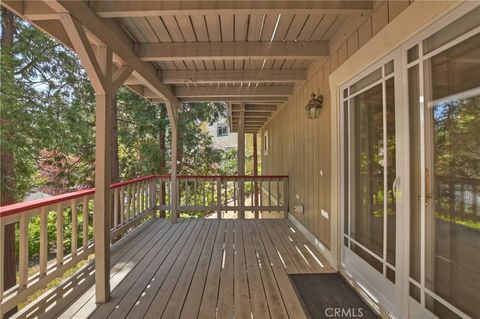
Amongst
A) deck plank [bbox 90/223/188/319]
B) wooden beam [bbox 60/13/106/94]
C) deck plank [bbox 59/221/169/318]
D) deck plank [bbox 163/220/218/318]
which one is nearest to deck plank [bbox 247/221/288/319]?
deck plank [bbox 163/220/218/318]

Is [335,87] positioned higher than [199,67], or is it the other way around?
[199,67]

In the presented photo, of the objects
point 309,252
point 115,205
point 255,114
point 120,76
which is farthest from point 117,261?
point 255,114

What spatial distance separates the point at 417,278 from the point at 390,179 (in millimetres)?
733

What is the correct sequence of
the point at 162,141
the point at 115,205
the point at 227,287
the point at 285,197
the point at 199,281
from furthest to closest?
1. the point at 162,141
2. the point at 285,197
3. the point at 115,205
4. the point at 199,281
5. the point at 227,287

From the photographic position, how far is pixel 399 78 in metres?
2.21

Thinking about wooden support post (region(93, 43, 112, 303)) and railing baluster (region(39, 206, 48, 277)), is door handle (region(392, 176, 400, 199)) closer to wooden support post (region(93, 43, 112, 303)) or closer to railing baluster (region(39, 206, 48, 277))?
wooden support post (region(93, 43, 112, 303))

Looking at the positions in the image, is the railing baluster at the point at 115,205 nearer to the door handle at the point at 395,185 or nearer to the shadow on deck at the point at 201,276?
the shadow on deck at the point at 201,276

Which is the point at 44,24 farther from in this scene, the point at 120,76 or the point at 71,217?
the point at 71,217

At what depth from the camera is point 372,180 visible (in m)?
2.69

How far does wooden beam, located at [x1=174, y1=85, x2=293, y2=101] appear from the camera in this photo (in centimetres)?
571

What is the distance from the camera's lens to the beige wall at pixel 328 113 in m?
2.17

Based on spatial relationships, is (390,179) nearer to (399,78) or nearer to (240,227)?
(399,78)

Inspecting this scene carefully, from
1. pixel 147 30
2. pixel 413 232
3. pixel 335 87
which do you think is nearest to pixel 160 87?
pixel 147 30

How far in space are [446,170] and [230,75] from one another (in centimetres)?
350
